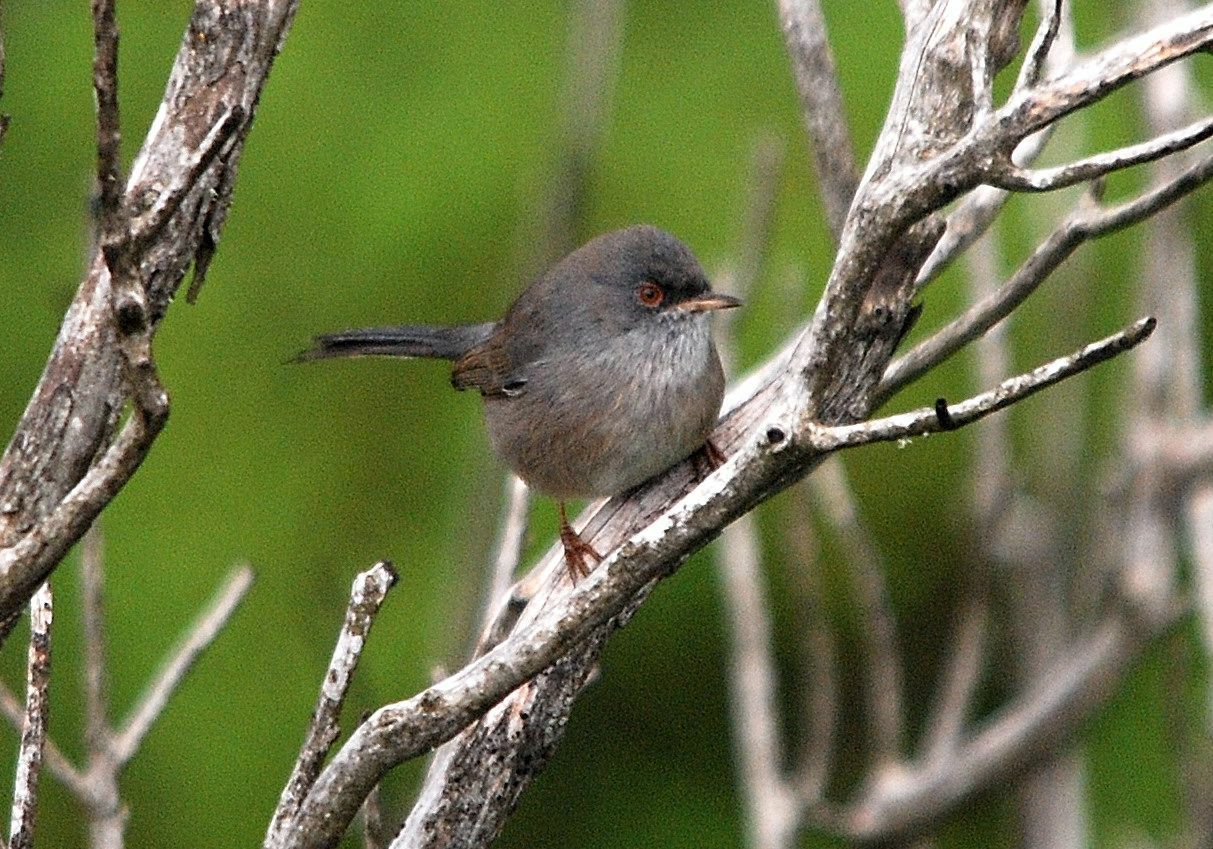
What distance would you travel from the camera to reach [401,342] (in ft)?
11.7

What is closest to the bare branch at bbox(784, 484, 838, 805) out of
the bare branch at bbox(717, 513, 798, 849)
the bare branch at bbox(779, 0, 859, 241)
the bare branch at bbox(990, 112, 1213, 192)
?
A: the bare branch at bbox(717, 513, 798, 849)

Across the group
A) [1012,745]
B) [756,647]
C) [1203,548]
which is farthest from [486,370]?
[1203,548]

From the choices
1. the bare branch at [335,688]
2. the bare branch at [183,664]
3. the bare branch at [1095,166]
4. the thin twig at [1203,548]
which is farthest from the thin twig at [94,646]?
the thin twig at [1203,548]

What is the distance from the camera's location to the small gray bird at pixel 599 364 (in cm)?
296

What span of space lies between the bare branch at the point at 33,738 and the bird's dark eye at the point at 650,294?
1742 millimetres

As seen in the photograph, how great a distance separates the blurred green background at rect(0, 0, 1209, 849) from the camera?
390 centimetres

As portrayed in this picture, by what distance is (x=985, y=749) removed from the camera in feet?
13.1

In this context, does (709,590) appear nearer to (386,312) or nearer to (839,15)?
(386,312)

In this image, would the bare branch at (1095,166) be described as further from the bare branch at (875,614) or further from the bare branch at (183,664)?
the bare branch at (875,614)

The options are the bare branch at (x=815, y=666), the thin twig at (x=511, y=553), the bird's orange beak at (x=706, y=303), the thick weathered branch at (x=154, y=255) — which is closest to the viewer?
the thick weathered branch at (x=154, y=255)

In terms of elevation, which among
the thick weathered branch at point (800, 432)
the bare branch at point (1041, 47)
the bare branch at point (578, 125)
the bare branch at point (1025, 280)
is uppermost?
the bare branch at point (578, 125)

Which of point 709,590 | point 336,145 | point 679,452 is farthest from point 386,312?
point 679,452

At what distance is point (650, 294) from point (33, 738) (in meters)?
1.86

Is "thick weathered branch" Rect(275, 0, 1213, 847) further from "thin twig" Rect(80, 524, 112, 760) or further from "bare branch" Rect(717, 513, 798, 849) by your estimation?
"bare branch" Rect(717, 513, 798, 849)
